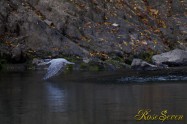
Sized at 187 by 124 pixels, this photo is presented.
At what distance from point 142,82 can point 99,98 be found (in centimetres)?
837

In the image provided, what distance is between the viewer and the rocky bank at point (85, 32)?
145 ft

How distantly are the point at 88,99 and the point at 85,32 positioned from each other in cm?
2842

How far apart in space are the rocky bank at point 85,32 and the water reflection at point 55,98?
1591 centimetres

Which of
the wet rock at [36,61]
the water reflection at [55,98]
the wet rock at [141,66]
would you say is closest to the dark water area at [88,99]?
the water reflection at [55,98]

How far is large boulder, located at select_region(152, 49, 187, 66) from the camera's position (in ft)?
142

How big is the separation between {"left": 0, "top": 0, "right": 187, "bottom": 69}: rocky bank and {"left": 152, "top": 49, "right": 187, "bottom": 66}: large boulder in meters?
2.11

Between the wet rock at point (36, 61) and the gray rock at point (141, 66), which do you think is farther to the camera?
the wet rock at point (36, 61)

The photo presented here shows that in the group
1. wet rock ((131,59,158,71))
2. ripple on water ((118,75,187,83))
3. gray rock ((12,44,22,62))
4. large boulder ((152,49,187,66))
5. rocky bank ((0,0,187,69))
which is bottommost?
ripple on water ((118,75,187,83))

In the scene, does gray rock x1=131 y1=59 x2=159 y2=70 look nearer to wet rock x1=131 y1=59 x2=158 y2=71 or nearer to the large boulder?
wet rock x1=131 y1=59 x2=158 y2=71

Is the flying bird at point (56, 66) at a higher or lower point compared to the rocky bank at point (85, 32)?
lower

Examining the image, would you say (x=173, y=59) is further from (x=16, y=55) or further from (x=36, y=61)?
(x=16, y=55)

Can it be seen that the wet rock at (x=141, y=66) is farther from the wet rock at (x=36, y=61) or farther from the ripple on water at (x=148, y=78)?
the ripple on water at (x=148, y=78)

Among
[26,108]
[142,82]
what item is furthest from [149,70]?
[26,108]

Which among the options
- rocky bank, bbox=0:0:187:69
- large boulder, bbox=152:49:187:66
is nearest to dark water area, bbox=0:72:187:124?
large boulder, bbox=152:49:187:66
